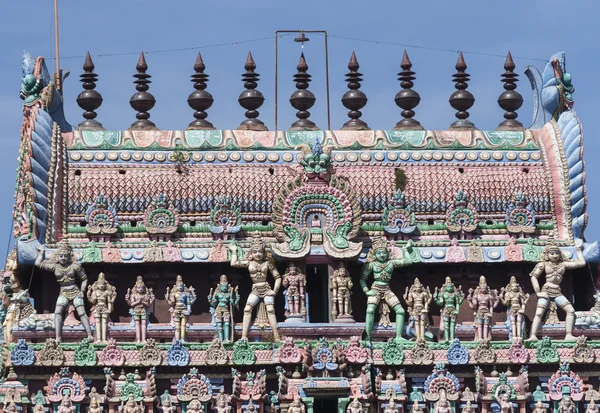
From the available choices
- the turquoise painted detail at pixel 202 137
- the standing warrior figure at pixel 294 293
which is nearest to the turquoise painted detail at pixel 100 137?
the turquoise painted detail at pixel 202 137

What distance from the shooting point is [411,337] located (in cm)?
5591

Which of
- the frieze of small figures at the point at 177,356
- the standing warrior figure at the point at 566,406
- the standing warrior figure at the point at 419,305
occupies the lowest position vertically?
the standing warrior figure at the point at 566,406

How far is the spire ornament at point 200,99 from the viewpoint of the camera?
58.6 meters

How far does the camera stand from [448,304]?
2199 inches

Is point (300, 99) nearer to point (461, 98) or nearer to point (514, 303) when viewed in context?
point (461, 98)

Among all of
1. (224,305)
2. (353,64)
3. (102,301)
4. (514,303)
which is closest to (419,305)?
(514,303)

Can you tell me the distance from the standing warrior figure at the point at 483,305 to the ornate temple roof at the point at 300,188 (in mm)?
722

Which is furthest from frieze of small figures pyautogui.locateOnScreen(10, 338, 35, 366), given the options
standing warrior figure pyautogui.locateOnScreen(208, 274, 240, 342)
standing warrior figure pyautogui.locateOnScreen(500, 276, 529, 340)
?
standing warrior figure pyautogui.locateOnScreen(500, 276, 529, 340)

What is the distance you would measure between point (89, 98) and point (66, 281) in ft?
18.4

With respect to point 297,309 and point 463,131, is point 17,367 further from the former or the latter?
point 463,131

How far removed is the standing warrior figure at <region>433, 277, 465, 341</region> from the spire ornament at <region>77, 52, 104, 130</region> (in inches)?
359

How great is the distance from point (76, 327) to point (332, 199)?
21.0ft

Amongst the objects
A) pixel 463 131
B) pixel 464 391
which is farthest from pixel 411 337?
pixel 463 131

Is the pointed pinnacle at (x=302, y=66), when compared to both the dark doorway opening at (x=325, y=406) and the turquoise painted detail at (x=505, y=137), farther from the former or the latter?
Result: the dark doorway opening at (x=325, y=406)
